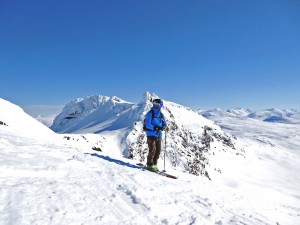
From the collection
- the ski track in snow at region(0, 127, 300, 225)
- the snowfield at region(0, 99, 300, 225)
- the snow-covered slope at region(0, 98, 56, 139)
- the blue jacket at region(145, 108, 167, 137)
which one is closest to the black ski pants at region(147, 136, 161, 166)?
the blue jacket at region(145, 108, 167, 137)

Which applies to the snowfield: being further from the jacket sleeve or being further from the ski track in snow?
the jacket sleeve

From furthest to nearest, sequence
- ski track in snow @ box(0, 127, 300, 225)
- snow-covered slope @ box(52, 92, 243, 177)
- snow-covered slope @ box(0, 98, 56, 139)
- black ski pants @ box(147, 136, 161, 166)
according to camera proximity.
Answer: snow-covered slope @ box(52, 92, 243, 177) → snow-covered slope @ box(0, 98, 56, 139) → black ski pants @ box(147, 136, 161, 166) → ski track in snow @ box(0, 127, 300, 225)

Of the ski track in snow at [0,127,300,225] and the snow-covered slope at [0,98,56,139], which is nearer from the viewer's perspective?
the ski track in snow at [0,127,300,225]

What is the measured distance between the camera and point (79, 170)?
10039 millimetres

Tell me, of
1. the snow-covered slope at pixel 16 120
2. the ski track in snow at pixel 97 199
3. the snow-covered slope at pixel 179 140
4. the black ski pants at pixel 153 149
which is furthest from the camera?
the snow-covered slope at pixel 179 140

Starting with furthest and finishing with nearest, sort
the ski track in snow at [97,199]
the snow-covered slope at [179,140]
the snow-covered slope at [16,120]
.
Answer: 1. the snow-covered slope at [179,140]
2. the snow-covered slope at [16,120]
3. the ski track in snow at [97,199]

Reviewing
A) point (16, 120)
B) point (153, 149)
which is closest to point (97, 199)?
point (153, 149)

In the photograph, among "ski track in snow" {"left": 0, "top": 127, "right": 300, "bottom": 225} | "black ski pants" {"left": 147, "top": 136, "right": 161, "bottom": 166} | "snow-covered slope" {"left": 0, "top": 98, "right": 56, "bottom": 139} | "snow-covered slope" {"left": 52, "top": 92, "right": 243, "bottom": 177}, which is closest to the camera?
"ski track in snow" {"left": 0, "top": 127, "right": 300, "bottom": 225}

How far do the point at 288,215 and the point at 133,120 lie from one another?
86.9m

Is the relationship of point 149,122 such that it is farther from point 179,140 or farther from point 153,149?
point 179,140

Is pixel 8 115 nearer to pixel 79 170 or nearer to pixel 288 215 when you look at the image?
pixel 79 170

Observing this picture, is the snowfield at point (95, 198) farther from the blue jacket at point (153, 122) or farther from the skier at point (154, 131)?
the blue jacket at point (153, 122)

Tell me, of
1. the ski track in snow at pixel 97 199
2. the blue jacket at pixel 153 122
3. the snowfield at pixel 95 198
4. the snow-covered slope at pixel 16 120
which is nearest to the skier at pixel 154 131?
the blue jacket at pixel 153 122

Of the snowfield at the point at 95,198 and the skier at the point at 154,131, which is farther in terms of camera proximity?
the skier at the point at 154,131
